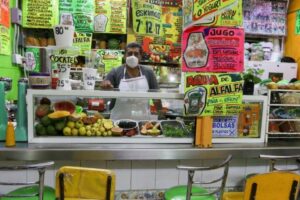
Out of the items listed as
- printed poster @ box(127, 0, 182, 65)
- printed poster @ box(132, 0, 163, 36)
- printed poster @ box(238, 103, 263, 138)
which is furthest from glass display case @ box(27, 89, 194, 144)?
printed poster @ box(127, 0, 182, 65)

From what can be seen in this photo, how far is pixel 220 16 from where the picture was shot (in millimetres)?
2178

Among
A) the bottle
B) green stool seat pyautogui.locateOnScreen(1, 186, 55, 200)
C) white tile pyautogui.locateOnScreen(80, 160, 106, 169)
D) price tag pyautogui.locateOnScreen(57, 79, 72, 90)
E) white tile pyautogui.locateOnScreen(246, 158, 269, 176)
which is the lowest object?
green stool seat pyautogui.locateOnScreen(1, 186, 55, 200)

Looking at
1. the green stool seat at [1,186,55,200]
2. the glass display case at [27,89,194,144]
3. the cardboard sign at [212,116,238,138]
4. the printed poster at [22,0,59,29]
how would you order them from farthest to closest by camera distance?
the printed poster at [22,0,59,29], the cardboard sign at [212,116,238,138], the glass display case at [27,89,194,144], the green stool seat at [1,186,55,200]

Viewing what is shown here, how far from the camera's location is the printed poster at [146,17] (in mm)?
2582

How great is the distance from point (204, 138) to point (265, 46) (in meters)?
3.22

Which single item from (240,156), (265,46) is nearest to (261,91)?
(240,156)

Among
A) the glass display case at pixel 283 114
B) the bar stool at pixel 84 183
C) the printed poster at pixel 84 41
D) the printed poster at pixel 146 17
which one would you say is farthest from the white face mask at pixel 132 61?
the bar stool at pixel 84 183

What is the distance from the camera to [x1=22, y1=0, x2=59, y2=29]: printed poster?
4207 mm

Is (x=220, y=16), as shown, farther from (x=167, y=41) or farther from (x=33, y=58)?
(x=33, y=58)

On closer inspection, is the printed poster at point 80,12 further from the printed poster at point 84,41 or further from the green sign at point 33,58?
the green sign at point 33,58

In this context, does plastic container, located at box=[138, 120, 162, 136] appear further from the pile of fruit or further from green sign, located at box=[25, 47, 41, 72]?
green sign, located at box=[25, 47, 41, 72]

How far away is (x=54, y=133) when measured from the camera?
220cm

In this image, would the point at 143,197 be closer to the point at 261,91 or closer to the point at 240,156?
the point at 240,156

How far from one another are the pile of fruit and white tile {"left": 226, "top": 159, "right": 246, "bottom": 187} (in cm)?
97
